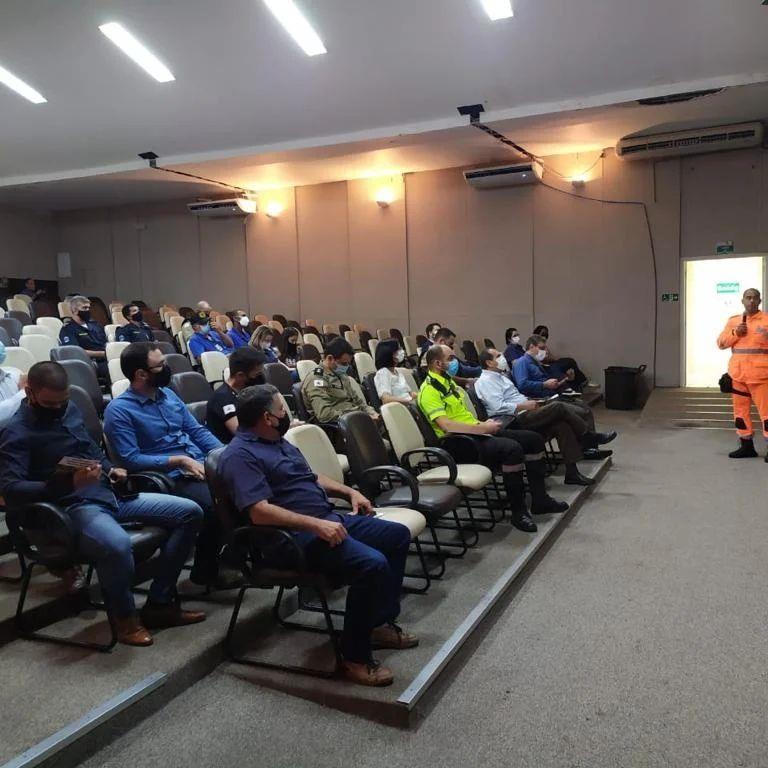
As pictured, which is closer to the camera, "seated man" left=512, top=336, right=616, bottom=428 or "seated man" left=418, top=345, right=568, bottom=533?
"seated man" left=418, top=345, right=568, bottom=533

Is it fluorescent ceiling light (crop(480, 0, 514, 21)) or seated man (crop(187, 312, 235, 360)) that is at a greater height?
fluorescent ceiling light (crop(480, 0, 514, 21))

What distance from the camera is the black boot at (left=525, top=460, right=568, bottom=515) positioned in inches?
168

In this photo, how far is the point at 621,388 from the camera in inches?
367

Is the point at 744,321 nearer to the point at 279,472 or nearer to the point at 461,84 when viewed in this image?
the point at 461,84

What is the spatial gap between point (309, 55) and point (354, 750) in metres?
6.39

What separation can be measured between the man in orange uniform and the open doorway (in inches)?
144

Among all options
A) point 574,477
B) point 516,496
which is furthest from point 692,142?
point 516,496

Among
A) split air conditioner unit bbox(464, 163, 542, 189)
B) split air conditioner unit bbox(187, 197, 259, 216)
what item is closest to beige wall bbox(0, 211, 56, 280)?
split air conditioner unit bbox(187, 197, 259, 216)

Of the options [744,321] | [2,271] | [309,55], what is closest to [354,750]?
[744,321]

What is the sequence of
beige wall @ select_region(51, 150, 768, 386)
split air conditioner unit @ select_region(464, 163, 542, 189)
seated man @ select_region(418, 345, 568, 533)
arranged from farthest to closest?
split air conditioner unit @ select_region(464, 163, 542, 189) < beige wall @ select_region(51, 150, 768, 386) < seated man @ select_region(418, 345, 568, 533)

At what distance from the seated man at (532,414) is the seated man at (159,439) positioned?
219 cm

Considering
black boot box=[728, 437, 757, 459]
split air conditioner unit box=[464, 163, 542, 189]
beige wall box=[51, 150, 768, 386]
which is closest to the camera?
black boot box=[728, 437, 757, 459]

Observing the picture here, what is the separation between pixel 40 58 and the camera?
689cm

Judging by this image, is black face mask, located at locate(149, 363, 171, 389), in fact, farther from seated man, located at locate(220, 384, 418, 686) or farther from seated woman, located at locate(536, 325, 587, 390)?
seated woman, located at locate(536, 325, 587, 390)
